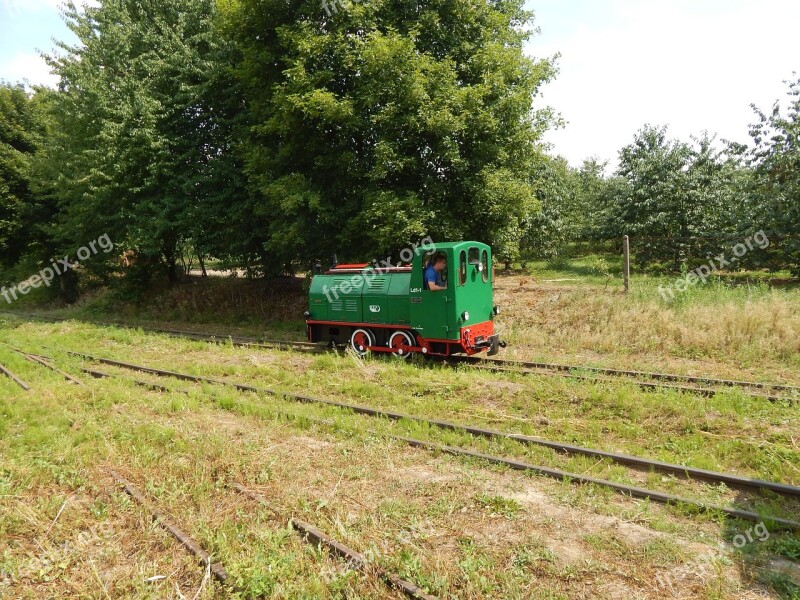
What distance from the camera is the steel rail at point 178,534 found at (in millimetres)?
4539

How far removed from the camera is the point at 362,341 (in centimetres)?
1346

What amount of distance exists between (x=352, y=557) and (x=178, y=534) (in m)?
1.89

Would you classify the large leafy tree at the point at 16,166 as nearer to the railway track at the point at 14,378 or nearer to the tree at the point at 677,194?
the railway track at the point at 14,378

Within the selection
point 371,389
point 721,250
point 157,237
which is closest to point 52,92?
point 157,237

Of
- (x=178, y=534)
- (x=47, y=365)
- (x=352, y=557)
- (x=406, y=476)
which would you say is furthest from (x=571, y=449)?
(x=47, y=365)

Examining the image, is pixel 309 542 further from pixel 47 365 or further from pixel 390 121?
pixel 390 121

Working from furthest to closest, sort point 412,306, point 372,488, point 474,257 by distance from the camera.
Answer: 1. point 412,306
2. point 474,257
3. point 372,488

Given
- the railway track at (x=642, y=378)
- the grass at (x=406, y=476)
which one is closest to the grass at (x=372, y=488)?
the grass at (x=406, y=476)

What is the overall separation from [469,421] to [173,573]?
4.90 meters

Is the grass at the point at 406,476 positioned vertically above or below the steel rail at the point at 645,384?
below

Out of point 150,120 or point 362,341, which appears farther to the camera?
point 150,120

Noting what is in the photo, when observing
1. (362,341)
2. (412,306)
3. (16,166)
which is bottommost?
(362,341)

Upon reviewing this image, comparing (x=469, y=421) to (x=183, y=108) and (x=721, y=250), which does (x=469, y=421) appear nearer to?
(x=721, y=250)

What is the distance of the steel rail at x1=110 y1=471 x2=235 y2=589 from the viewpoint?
4539mm
